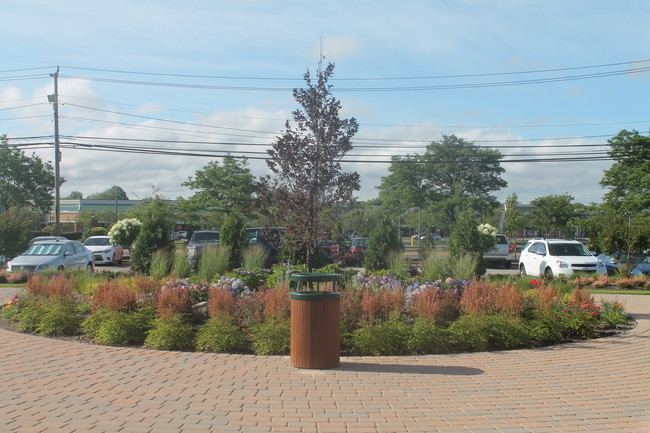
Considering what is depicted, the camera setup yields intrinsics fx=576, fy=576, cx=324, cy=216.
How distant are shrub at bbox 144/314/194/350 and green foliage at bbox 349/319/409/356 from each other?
7.95 feet

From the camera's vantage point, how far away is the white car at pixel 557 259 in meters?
19.8

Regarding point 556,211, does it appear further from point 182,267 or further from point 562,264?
point 182,267

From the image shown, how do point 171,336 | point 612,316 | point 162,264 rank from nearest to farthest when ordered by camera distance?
point 171,336, point 612,316, point 162,264

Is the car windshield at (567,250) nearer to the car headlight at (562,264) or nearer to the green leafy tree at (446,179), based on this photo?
the car headlight at (562,264)

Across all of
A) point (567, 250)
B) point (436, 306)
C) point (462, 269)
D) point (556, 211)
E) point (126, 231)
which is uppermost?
point (556, 211)

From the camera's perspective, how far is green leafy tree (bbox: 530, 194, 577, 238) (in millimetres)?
45625

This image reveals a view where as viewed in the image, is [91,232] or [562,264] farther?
[91,232]

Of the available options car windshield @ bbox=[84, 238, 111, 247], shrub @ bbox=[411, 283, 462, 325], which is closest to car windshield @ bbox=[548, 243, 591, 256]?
shrub @ bbox=[411, 283, 462, 325]

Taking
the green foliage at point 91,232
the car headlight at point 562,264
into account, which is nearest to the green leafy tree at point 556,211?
the car headlight at point 562,264

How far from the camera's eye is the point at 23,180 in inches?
2217

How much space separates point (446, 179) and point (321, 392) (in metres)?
47.7

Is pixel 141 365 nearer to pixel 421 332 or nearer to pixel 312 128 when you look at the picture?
pixel 421 332

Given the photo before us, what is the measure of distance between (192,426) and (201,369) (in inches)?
82.0

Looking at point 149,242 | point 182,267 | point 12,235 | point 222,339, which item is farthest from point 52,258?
point 222,339
